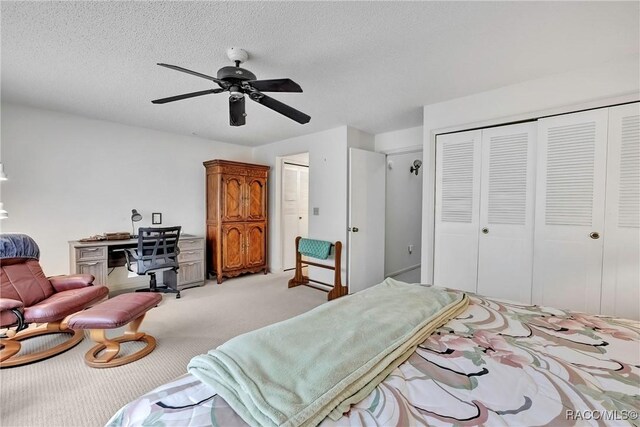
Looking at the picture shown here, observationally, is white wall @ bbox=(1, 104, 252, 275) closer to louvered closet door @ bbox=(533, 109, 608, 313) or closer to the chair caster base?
the chair caster base

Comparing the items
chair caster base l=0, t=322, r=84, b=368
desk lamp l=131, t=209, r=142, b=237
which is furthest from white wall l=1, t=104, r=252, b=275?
chair caster base l=0, t=322, r=84, b=368

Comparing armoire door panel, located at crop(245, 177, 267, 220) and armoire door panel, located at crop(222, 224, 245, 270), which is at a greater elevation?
armoire door panel, located at crop(245, 177, 267, 220)

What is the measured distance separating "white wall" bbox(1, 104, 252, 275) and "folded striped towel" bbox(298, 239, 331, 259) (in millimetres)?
2042

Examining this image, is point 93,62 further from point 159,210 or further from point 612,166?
point 612,166

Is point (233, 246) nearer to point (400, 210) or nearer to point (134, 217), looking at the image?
point (134, 217)

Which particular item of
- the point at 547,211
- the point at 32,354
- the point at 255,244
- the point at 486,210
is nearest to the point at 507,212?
the point at 486,210

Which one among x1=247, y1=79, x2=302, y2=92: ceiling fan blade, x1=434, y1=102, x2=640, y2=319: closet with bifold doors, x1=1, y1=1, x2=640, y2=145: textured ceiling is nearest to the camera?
x1=1, y1=1, x2=640, y2=145: textured ceiling

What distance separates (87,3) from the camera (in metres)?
1.61

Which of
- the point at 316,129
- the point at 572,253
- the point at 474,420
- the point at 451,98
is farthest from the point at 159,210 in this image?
the point at 572,253

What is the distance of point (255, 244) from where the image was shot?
16.4 feet

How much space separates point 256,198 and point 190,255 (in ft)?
4.80

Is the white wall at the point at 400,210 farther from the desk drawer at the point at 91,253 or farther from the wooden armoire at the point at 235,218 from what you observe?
the desk drawer at the point at 91,253

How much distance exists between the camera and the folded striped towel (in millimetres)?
4033

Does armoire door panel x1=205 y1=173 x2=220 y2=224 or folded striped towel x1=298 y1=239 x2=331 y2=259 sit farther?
armoire door panel x1=205 y1=173 x2=220 y2=224
